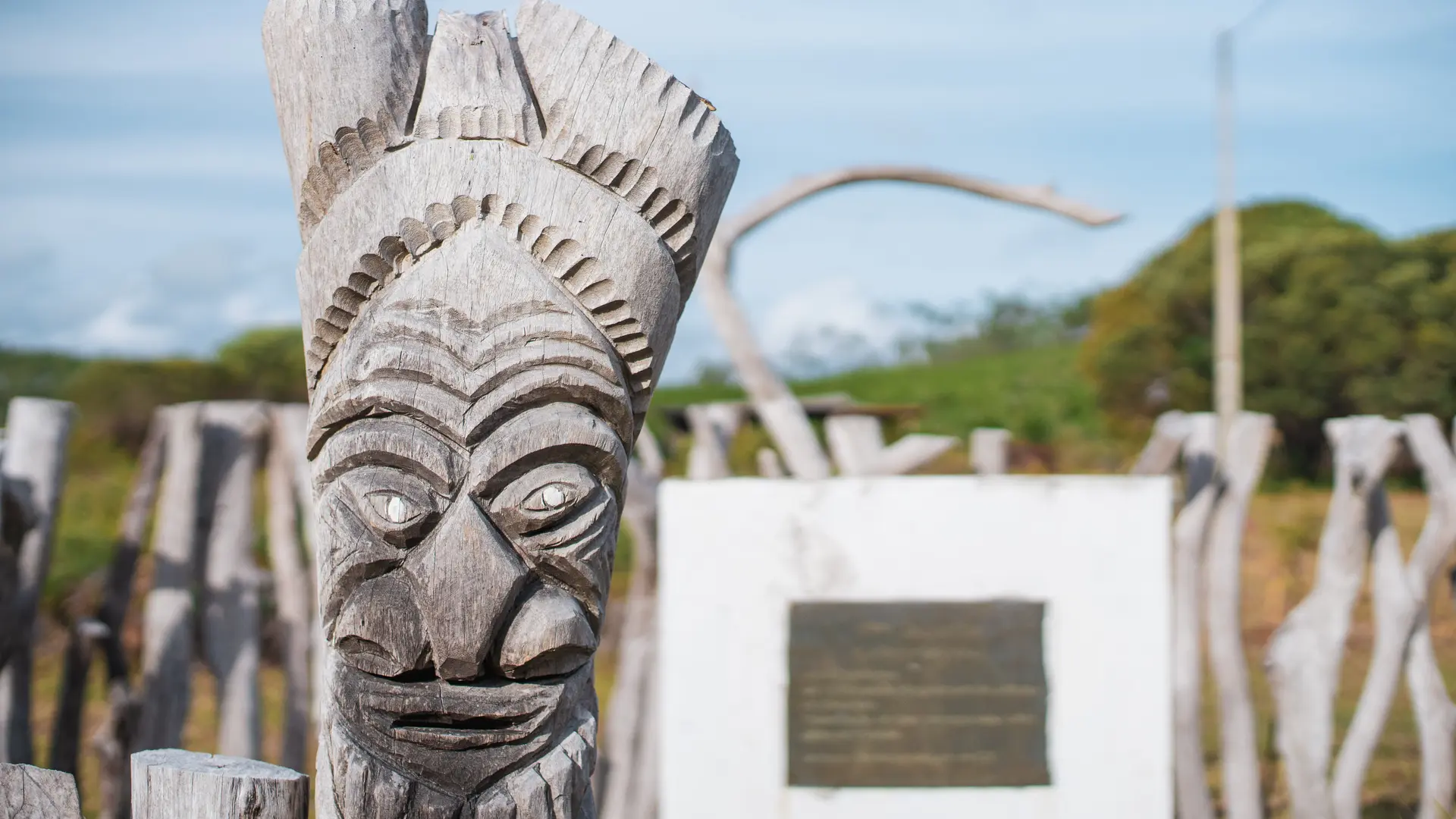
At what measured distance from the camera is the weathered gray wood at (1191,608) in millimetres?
4969

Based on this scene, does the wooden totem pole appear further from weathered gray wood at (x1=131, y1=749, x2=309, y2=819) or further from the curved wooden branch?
the curved wooden branch

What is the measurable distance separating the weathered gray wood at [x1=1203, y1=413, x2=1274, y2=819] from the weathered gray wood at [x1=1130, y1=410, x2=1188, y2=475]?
0.82 feet

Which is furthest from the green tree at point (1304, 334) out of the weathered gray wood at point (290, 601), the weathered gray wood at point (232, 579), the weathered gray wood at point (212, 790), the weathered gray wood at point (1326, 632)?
the weathered gray wood at point (212, 790)

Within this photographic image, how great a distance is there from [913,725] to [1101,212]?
211 cm

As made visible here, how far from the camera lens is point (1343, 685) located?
33.7 feet

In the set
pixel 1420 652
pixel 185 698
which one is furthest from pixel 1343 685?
pixel 185 698

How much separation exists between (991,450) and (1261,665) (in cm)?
552

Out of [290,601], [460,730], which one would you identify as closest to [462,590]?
[460,730]

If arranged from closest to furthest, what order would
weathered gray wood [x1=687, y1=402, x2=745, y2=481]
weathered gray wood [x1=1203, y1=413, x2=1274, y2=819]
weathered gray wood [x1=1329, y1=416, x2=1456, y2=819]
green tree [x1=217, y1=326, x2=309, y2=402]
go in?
weathered gray wood [x1=1203, y1=413, x2=1274, y2=819] → weathered gray wood [x1=1329, y1=416, x2=1456, y2=819] → weathered gray wood [x1=687, y1=402, x2=745, y2=481] → green tree [x1=217, y1=326, x2=309, y2=402]

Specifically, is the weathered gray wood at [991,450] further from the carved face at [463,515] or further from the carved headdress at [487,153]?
the carved face at [463,515]

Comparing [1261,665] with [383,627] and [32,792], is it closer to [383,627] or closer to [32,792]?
[383,627]

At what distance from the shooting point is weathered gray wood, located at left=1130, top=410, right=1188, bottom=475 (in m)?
5.15

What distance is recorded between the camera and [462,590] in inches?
73.2

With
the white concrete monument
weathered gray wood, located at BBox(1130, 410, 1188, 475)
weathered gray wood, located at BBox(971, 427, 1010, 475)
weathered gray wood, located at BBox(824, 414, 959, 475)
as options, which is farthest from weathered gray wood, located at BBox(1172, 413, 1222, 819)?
weathered gray wood, located at BBox(824, 414, 959, 475)
